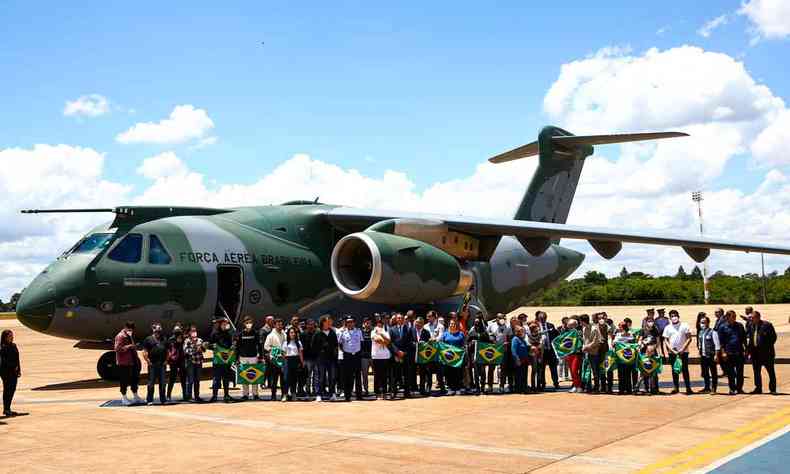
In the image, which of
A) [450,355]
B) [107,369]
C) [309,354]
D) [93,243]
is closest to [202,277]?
[93,243]

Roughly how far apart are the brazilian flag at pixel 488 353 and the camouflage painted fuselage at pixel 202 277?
16.0ft

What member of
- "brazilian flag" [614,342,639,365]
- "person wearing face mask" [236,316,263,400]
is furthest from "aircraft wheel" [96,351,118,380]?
"brazilian flag" [614,342,639,365]

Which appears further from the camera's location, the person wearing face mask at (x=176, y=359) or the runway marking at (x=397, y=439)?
the person wearing face mask at (x=176, y=359)

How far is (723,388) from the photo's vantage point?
1306 cm

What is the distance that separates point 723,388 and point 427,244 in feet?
22.5

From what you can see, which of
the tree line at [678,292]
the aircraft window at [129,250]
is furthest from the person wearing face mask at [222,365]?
the tree line at [678,292]

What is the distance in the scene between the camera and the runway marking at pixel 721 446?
A: 22.5 feet

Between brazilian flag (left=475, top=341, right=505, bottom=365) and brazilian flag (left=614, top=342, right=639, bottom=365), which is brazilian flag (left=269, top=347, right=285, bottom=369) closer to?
brazilian flag (left=475, top=341, right=505, bottom=365)

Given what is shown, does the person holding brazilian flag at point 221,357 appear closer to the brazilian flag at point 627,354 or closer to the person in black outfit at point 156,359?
the person in black outfit at point 156,359

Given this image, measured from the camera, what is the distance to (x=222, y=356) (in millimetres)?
12453

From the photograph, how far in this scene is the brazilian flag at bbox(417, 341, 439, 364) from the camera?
13117 millimetres

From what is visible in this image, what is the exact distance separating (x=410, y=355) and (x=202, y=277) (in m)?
4.83

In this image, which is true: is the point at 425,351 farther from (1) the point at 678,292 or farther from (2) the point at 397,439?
(1) the point at 678,292

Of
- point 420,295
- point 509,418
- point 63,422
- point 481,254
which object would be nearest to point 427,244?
point 420,295
